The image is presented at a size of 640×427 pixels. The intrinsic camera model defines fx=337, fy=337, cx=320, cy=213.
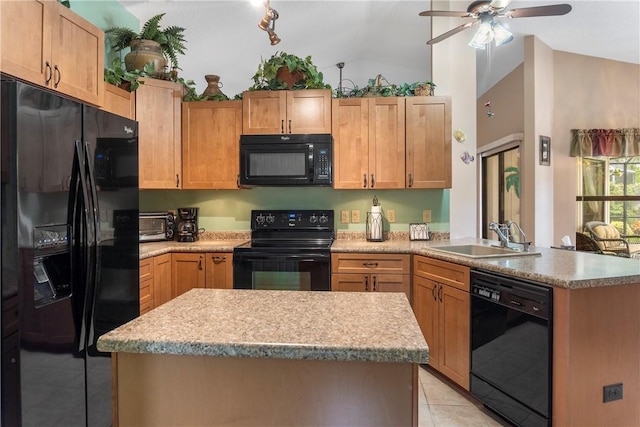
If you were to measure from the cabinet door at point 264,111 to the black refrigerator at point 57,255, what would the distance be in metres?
1.27

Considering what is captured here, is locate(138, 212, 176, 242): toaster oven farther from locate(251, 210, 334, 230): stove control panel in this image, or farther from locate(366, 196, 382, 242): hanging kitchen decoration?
locate(366, 196, 382, 242): hanging kitchen decoration

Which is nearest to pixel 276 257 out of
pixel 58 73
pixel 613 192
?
pixel 58 73

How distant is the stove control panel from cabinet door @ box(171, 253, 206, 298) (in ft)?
2.37

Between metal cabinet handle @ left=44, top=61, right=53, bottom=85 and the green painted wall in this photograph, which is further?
the green painted wall

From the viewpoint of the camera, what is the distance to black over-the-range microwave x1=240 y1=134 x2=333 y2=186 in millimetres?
2826

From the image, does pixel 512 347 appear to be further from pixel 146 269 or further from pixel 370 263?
pixel 146 269

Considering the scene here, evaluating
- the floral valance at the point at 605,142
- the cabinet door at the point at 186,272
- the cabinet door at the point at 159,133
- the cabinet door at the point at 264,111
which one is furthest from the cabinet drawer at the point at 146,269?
the floral valance at the point at 605,142

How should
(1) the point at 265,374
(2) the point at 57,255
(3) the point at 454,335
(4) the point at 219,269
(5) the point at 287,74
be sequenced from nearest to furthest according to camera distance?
(1) the point at 265,374 → (2) the point at 57,255 → (3) the point at 454,335 → (4) the point at 219,269 → (5) the point at 287,74

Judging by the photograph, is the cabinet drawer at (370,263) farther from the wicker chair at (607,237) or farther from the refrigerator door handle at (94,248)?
the wicker chair at (607,237)

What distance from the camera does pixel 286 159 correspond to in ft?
9.40

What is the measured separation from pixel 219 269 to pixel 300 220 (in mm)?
878

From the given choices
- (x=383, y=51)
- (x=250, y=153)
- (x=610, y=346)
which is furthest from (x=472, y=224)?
(x=383, y=51)

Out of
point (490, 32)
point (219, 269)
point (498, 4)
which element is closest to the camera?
point (498, 4)

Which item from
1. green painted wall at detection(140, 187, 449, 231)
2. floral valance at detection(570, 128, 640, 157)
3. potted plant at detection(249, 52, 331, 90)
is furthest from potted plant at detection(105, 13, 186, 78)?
floral valance at detection(570, 128, 640, 157)
